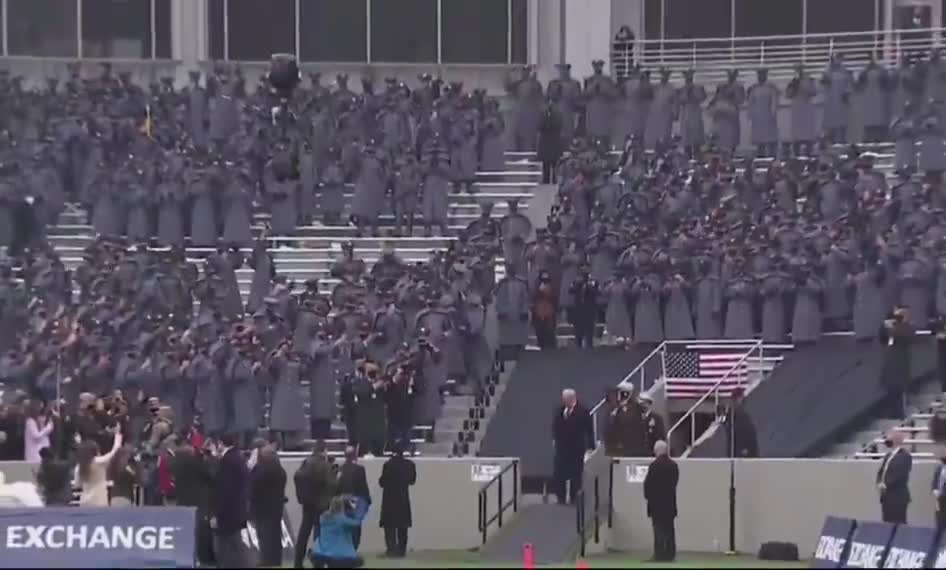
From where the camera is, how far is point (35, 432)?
116ft

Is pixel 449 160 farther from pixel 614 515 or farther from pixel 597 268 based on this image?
pixel 614 515

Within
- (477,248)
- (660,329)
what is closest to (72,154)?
(477,248)

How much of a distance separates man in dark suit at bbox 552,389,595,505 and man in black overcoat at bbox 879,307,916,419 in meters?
3.89

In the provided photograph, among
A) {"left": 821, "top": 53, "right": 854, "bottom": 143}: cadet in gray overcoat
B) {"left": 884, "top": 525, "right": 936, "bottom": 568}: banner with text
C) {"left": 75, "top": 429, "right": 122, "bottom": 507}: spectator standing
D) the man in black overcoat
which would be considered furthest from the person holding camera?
{"left": 821, "top": 53, "right": 854, "bottom": 143}: cadet in gray overcoat

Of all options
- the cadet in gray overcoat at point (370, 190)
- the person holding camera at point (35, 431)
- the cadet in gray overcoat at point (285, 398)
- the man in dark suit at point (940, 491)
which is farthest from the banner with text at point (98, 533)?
the cadet in gray overcoat at point (370, 190)

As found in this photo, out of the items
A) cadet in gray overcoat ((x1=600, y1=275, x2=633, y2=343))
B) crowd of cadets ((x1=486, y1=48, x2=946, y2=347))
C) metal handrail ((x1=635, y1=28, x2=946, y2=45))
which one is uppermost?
metal handrail ((x1=635, y1=28, x2=946, y2=45))

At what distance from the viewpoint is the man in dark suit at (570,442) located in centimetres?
3534

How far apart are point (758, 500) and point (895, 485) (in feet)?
8.60

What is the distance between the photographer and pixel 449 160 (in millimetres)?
44500

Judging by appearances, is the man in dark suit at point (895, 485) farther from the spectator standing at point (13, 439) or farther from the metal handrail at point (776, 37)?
the metal handrail at point (776, 37)

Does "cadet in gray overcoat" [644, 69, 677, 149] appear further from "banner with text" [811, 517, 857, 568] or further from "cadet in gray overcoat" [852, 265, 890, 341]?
"banner with text" [811, 517, 857, 568]

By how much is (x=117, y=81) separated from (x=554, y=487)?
14.6 m

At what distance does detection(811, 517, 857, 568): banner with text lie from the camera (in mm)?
26156

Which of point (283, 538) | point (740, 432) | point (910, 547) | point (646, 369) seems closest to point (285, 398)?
point (283, 538)
